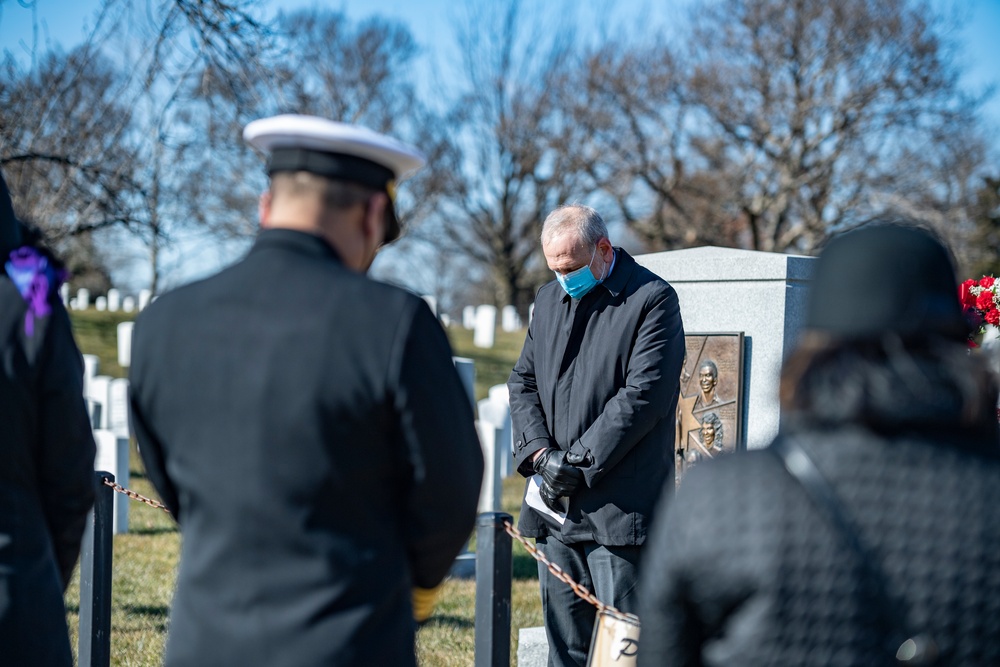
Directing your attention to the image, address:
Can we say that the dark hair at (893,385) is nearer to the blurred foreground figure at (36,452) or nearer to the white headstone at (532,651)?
the blurred foreground figure at (36,452)

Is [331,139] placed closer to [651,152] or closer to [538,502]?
[538,502]

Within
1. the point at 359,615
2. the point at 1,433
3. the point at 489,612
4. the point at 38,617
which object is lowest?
the point at 489,612

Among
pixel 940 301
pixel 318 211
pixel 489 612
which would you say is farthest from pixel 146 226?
pixel 940 301

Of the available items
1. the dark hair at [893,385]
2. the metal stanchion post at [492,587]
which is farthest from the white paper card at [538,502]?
the dark hair at [893,385]

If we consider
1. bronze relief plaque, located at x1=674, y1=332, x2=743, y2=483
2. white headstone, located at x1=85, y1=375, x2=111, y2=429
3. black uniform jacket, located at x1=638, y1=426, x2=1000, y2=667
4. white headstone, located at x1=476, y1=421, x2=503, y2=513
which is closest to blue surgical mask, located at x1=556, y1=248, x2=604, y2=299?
bronze relief plaque, located at x1=674, y1=332, x2=743, y2=483

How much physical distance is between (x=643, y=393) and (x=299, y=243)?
1982 mm

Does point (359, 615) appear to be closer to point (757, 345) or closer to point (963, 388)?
point (963, 388)

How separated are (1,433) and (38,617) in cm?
48

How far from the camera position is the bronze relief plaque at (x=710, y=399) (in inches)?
216

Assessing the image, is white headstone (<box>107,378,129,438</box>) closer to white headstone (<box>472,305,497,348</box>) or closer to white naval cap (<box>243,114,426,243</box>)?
white naval cap (<box>243,114,426,243</box>)

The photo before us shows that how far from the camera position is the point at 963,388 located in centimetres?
149

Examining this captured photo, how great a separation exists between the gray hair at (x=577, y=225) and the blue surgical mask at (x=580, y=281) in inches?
2.7

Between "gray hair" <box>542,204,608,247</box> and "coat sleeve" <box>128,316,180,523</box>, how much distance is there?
6.71 feet

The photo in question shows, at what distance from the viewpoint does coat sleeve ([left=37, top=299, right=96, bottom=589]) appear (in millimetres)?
2439
